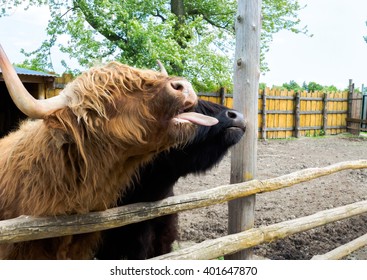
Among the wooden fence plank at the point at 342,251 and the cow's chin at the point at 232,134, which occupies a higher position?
the cow's chin at the point at 232,134

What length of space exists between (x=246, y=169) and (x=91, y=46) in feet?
30.0

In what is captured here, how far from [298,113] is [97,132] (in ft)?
53.1

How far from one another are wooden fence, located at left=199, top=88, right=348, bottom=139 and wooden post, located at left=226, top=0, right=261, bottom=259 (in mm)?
11432

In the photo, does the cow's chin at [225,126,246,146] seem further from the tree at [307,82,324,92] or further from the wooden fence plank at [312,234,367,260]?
the tree at [307,82,324,92]

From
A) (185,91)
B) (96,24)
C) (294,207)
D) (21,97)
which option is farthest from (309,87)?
(21,97)

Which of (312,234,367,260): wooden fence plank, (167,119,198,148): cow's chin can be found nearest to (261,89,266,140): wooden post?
(312,234,367,260): wooden fence plank

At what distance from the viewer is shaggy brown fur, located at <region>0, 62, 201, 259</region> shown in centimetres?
Result: 188

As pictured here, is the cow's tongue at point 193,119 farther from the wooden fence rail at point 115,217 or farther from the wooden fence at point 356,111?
the wooden fence at point 356,111

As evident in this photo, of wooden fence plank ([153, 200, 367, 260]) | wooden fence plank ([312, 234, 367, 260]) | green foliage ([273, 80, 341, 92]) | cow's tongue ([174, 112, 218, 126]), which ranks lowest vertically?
wooden fence plank ([312, 234, 367, 260])

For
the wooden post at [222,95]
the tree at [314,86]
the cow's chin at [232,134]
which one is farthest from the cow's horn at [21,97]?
the tree at [314,86]

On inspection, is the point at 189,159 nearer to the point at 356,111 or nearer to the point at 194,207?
the point at 194,207

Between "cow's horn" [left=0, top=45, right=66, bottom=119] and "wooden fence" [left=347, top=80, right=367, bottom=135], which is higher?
"cow's horn" [left=0, top=45, right=66, bottom=119]

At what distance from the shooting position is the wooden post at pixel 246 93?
3264 millimetres

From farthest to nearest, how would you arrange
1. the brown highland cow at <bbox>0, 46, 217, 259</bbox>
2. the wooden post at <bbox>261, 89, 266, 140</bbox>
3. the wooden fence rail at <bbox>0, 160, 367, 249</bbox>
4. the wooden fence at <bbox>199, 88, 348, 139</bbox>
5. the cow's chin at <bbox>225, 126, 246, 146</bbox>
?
the wooden fence at <bbox>199, 88, 348, 139</bbox>
the wooden post at <bbox>261, 89, 266, 140</bbox>
the cow's chin at <bbox>225, 126, 246, 146</bbox>
the wooden fence rail at <bbox>0, 160, 367, 249</bbox>
the brown highland cow at <bbox>0, 46, 217, 259</bbox>
